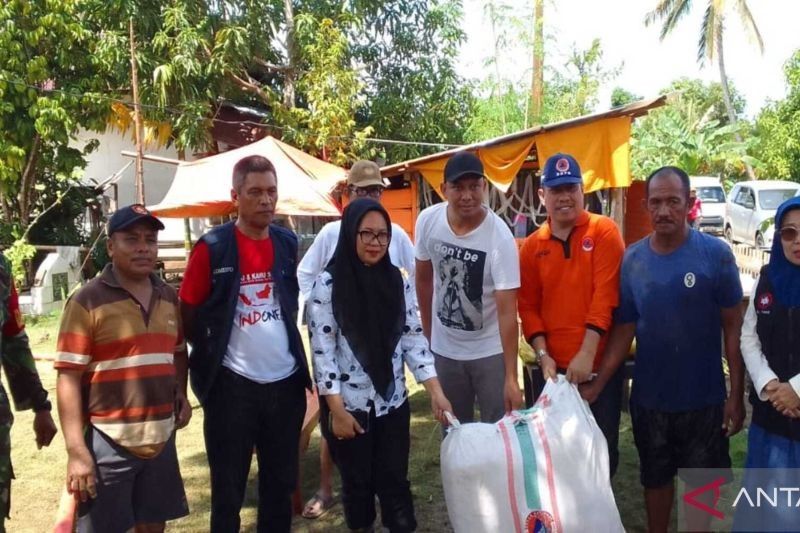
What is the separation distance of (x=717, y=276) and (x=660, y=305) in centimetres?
25

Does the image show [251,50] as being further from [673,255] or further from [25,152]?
[673,255]

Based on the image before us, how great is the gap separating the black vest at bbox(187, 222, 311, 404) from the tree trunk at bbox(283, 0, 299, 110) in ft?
36.0

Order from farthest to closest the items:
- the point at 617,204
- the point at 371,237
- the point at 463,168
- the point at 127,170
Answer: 1. the point at 127,170
2. the point at 617,204
3. the point at 463,168
4. the point at 371,237

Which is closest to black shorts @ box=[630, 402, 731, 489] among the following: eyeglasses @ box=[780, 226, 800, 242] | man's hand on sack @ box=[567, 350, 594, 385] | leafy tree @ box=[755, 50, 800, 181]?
man's hand on sack @ box=[567, 350, 594, 385]

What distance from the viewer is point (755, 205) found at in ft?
53.9

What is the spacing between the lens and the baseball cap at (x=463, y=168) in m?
2.88

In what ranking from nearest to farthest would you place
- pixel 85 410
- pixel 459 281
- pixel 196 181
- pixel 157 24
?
pixel 85 410, pixel 459 281, pixel 196 181, pixel 157 24

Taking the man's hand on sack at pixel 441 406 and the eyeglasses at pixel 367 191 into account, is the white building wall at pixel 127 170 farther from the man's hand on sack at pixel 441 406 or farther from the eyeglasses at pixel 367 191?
the man's hand on sack at pixel 441 406

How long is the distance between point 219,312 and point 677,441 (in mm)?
2005

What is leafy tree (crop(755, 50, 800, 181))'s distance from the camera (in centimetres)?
1653

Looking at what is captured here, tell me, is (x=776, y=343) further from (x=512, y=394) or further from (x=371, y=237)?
(x=371, y=237)

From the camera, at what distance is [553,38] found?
15.8 metres

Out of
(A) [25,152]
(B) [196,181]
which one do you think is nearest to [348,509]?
(B) [196,181]

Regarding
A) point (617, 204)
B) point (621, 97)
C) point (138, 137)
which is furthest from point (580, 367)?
point (621, 97)
